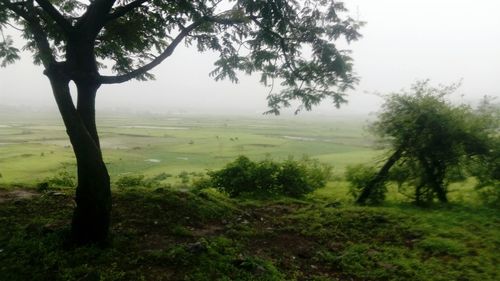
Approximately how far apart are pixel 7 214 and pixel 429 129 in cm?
1314

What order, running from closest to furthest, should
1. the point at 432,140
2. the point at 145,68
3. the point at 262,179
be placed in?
the point at 145,68 < the point at 432,140 < the point at 262,179

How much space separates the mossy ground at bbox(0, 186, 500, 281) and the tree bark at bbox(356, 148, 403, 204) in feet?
4.77

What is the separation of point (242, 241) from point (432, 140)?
8026 millimetres

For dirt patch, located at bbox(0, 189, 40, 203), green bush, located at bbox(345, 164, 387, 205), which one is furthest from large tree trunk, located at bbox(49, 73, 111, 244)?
green bush, located at bbox(345, 164, 387, 205)

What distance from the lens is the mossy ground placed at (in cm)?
728

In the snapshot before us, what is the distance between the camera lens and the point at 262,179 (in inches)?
624

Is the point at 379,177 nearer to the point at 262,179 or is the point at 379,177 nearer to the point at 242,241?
the point at 262,179

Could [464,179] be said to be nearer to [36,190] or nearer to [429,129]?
[429,129]

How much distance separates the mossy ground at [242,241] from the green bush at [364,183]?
144 centimetres

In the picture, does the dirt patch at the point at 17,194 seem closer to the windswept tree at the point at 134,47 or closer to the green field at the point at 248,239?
the green field at the point at 248,239

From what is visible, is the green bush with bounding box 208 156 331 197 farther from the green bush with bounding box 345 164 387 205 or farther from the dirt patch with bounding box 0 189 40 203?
the dirt patch with bounding box 0 189 40 203

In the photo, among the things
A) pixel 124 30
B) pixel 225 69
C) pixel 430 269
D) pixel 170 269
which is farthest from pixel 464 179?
pixel 124 30

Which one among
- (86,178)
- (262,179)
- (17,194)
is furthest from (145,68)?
(262,179)

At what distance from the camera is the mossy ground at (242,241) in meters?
7.28
